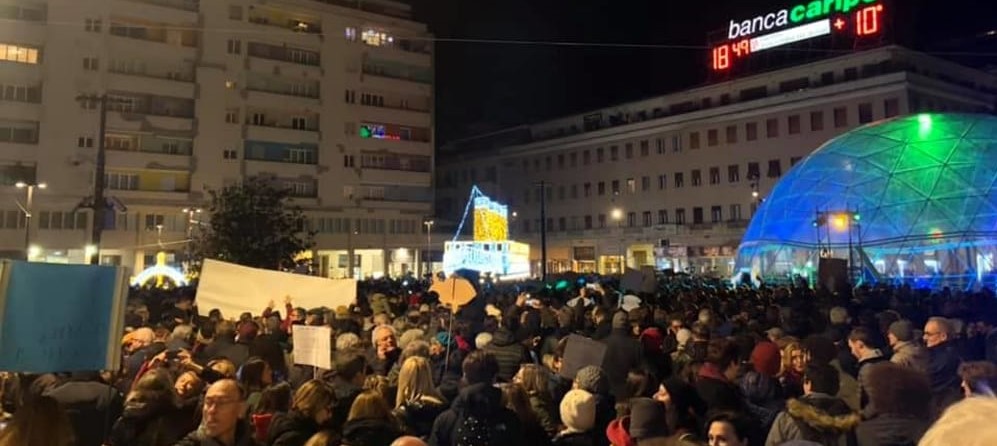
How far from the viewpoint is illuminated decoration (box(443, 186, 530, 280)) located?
1458 inches

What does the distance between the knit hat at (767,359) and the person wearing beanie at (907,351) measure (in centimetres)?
90

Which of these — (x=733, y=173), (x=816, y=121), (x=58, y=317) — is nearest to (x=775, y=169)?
(x=733, y=173)

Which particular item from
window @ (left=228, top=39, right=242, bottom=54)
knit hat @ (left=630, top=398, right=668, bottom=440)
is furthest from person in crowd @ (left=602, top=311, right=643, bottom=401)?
window @ (left=228, top=39, right=242, bottom=54)

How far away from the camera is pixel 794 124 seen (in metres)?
55.1

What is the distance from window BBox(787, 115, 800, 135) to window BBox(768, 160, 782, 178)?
2.45 meters

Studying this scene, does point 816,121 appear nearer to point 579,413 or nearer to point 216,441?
point 579,413

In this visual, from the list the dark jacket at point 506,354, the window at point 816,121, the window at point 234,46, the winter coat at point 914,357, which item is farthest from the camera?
the window at point 234,46

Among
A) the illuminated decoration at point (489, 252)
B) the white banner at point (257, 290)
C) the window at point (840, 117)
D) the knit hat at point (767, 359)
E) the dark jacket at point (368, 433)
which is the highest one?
the window at point (840, 117)

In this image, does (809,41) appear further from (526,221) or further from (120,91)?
(120,91)

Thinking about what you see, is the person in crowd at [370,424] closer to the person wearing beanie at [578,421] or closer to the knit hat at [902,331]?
the person wearing beanie at [578,421]

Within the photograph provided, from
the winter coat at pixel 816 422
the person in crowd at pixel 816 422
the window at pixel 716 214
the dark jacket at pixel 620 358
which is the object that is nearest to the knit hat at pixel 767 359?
the dark jacket at pixel 620 358

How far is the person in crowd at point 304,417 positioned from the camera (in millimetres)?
4719

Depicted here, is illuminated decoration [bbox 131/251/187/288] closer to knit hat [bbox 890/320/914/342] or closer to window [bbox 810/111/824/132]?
knit hat [bbox 890/320/914/342]

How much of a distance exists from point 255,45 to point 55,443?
190 feet
